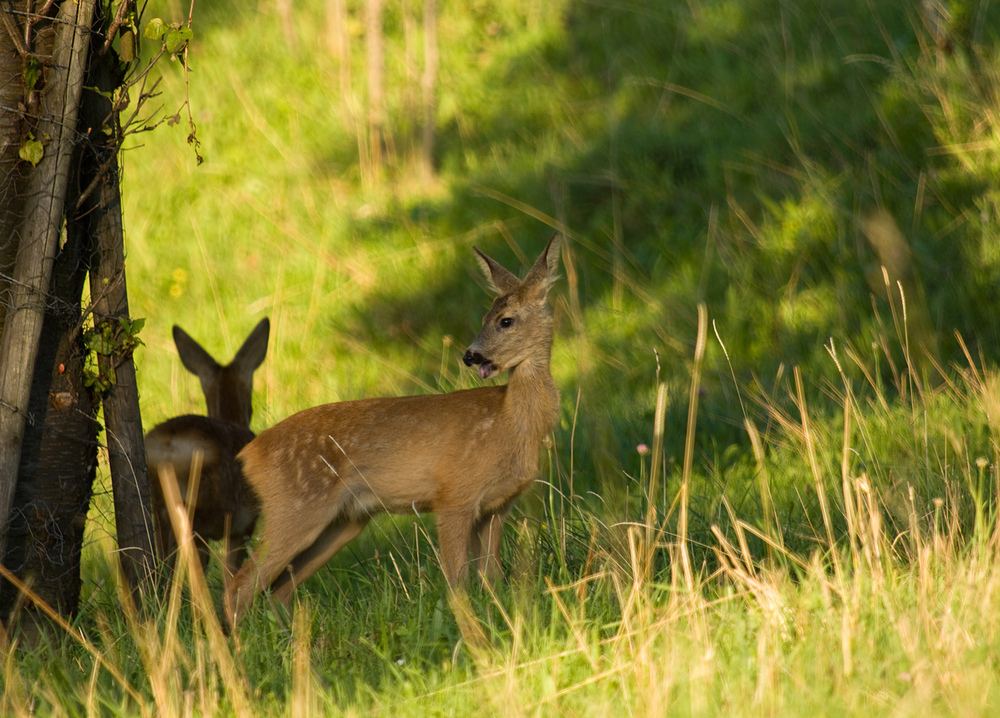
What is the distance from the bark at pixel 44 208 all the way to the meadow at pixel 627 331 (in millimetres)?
912

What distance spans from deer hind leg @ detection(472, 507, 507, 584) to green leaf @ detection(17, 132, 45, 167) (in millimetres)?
2421

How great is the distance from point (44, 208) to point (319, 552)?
6.96 feet

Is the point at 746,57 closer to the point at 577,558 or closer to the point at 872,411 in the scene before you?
the point at 872,411

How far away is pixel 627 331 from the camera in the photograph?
27.3 feet

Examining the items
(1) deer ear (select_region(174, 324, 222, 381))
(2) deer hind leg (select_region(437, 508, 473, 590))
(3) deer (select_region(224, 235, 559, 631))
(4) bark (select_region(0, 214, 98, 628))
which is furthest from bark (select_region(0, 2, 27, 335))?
(1) deer ear (select_region(174, 324, 222, 381))

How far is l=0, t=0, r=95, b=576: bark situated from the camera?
4.29 metres

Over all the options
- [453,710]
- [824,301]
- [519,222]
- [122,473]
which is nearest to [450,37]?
[519,222]

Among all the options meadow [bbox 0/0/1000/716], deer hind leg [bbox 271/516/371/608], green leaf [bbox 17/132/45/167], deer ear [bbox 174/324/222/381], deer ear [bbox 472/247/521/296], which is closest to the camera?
meadow [bbox 0/0/1000/716]

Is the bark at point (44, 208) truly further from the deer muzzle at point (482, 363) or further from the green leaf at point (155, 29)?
the deer muzzle at point (482, 363)

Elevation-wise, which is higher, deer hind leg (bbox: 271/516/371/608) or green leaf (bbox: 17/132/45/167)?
green leaf (bbox: 17/132/45/167)

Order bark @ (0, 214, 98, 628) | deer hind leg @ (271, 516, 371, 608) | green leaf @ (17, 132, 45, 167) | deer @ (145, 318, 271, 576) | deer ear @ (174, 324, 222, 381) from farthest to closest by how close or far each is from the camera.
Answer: deer ear @ (174, 324, 222, 381) → deer @ (145, 318, 271, 576) → deer hind leg @ (271, 516, 371, 608) → bark @ (0, 214, 98, 628) → green leaf @ (17, 132, 45, 167)

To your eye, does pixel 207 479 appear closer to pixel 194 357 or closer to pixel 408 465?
pixel 408 465

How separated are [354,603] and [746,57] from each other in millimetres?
7398

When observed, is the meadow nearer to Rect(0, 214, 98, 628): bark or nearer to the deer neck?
Rect(0, 214, 98, 628): bark
